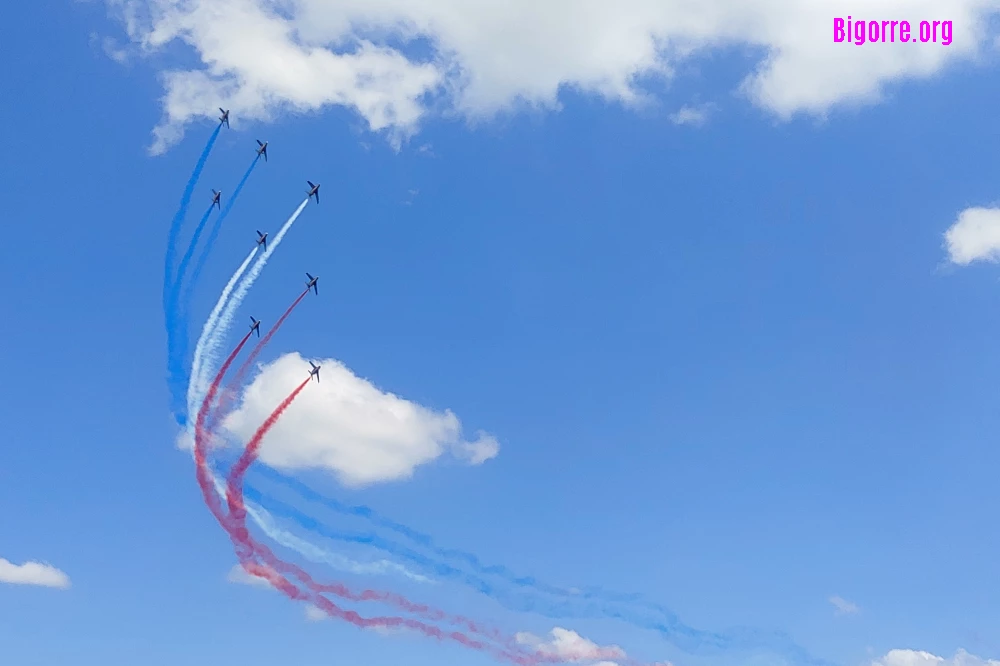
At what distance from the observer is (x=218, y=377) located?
7775 centimetres

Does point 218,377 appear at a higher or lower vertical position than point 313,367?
lower

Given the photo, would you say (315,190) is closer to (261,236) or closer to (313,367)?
(261,236)

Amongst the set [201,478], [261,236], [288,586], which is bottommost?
[288,586]

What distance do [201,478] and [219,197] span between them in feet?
112

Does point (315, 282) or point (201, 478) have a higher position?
point (315, 282)

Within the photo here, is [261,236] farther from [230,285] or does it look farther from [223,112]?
[223,112]

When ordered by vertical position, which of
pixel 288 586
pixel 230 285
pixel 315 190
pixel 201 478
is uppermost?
pixel 315 190

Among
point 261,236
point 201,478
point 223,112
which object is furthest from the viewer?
point 223,112

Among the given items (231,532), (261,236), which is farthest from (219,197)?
(231,532)

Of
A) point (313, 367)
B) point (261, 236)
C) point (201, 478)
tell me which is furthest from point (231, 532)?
point (261, 236)

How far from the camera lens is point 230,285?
8250 centimetres

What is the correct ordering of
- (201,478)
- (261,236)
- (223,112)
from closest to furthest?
(201,478)
(261,236)
(223,112)

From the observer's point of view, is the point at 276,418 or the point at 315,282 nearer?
the point at 276,418

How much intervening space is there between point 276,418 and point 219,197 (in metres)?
29.2
